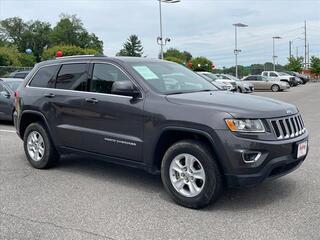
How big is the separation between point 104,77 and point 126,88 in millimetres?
691

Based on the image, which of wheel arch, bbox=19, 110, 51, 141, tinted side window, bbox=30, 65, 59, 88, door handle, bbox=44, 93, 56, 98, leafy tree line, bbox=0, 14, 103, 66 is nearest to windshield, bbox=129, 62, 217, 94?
door handle, bbox=44, 93, 56, 98

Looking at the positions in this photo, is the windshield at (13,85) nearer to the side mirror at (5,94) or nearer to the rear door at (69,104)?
the side mirror at (5,94)

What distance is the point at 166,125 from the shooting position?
192 inches

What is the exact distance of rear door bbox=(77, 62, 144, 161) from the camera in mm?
5215

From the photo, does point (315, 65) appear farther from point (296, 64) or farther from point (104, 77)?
point (104, 77)

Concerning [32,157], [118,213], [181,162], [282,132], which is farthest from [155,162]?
[32,157]

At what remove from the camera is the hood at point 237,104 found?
455cm

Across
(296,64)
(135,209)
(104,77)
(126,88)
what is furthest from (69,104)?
(296,64)

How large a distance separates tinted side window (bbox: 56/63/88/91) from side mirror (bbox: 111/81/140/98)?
0.83 meters

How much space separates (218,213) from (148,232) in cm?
91

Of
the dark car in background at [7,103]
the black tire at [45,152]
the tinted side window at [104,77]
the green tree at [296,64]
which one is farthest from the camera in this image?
the green tree at [296,64]

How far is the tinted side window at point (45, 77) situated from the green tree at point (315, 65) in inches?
2755

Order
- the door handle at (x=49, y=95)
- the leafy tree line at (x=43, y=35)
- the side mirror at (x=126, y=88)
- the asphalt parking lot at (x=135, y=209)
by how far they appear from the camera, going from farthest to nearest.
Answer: the leafy tree line at (x=43, y=35), the door handle at (x=49, y=95), the side mirror at (x=126, y=88), the asphalt parking lot at (x=135, y=209)

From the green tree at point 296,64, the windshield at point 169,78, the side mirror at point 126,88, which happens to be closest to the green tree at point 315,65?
the green tree at point 296,64
